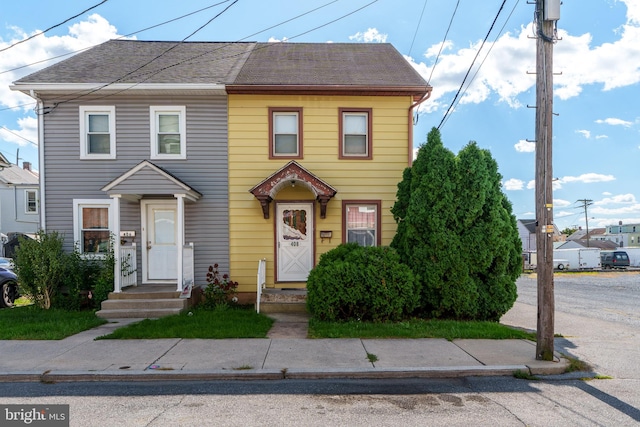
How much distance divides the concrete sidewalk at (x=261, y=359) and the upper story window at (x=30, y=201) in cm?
2760

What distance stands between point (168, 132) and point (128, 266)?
367 centimetres

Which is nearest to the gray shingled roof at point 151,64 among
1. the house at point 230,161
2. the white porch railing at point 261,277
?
the house at point 230,161

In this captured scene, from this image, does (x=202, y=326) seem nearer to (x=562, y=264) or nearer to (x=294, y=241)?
(x=294, y=241)

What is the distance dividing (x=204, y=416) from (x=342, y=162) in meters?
7.31

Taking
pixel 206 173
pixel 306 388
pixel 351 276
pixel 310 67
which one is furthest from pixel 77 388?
pixel 310 67

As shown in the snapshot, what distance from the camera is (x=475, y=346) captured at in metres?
6.27

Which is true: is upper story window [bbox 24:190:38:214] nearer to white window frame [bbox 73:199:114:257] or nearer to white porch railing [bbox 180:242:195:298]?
white window frame [bbox 73:199:114:257]

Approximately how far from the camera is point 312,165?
1010cm

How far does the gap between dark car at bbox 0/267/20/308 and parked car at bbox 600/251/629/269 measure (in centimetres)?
4235

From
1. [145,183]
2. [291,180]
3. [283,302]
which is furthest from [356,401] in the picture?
[145,183]

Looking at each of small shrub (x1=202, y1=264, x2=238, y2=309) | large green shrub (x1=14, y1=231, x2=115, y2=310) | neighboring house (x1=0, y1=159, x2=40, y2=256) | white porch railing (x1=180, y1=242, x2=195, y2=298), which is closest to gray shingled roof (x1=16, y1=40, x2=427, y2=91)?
large green shrub (x1=14, y1=231, x2=115, y2=310)

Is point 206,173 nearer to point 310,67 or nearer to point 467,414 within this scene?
point 310,67

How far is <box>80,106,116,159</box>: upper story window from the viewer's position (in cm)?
995

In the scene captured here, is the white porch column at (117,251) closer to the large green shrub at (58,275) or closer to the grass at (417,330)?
the large green shrub at (58,275)
